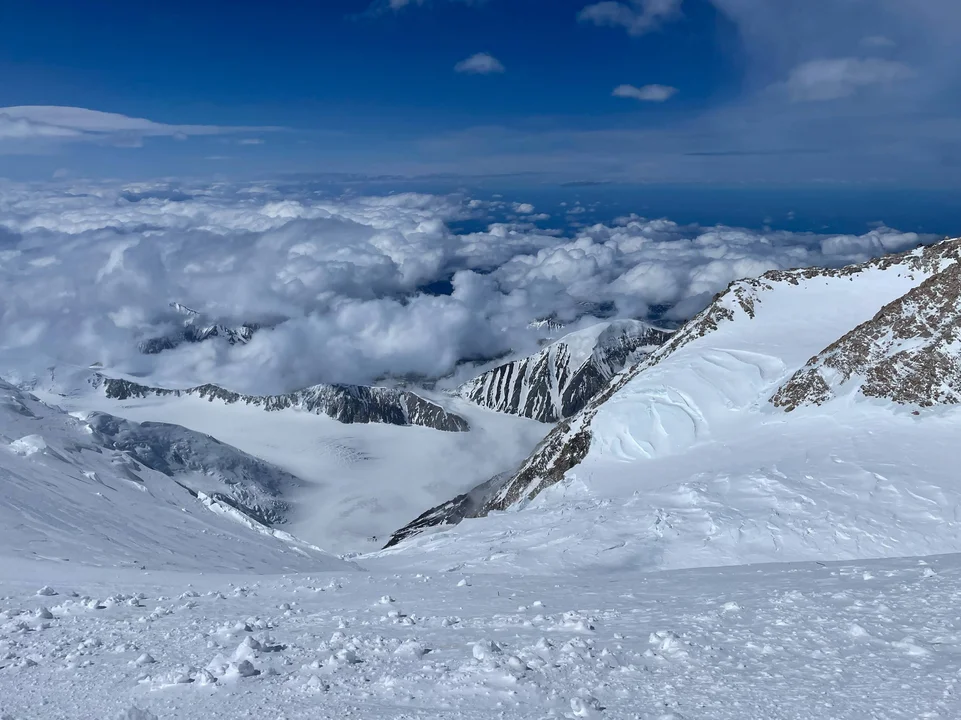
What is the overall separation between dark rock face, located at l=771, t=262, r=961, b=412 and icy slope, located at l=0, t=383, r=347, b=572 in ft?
104

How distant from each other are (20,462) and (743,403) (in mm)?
43677

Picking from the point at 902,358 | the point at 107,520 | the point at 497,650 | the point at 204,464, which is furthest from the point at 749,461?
the point at 204,464

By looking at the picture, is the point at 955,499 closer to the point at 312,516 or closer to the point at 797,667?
the point at 797,667

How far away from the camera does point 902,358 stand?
125 feet

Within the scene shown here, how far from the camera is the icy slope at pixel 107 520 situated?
64.0 ft

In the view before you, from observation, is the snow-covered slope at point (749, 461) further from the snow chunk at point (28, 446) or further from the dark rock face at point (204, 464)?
the dark rock face at point (204, 464)

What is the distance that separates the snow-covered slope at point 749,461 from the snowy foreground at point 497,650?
9.02 metres

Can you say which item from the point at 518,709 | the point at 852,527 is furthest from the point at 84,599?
the point at 852,527

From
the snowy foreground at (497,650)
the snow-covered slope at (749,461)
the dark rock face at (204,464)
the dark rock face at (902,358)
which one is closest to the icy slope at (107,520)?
the snowy foreground at (497,650)

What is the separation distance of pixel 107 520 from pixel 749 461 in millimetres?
31111

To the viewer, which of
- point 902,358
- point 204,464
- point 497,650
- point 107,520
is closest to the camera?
point 497,650

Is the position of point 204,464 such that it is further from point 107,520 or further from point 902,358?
point 902,358

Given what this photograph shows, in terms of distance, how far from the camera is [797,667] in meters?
9.52

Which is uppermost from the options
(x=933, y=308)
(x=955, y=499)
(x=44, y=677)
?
(x=933, y=308)
